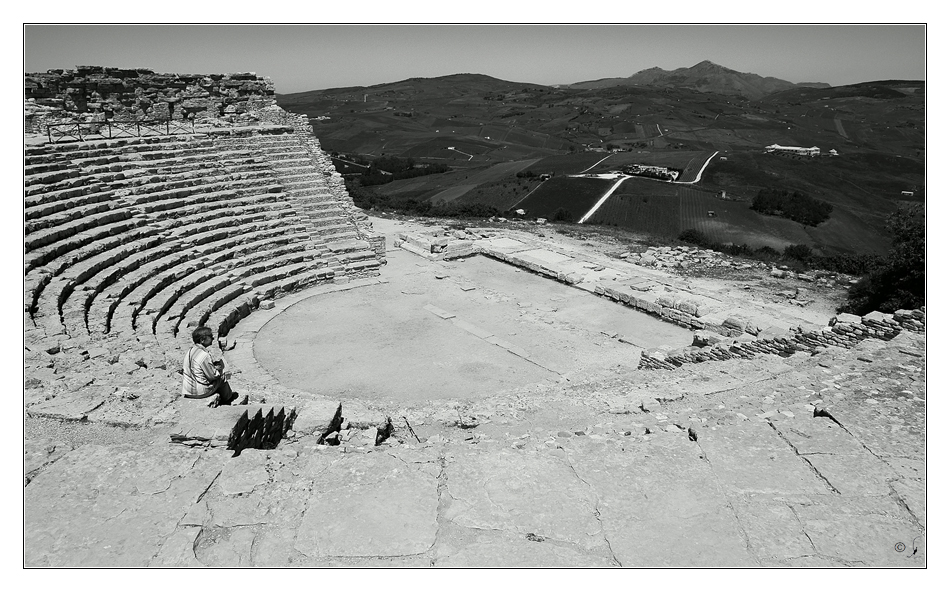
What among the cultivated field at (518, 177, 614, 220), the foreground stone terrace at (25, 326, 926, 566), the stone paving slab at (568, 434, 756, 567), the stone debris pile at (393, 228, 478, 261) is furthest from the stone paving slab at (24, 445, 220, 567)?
the cultivated field at (518, 177, 614, 220)

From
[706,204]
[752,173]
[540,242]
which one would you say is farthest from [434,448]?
[752,173]

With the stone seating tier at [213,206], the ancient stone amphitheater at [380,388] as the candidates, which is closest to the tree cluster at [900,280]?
the ancient stone amphitheater at [380,388]

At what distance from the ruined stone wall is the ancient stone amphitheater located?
0.07 meters

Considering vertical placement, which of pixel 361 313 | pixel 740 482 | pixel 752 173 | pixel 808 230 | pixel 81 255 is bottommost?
pixel 740 482

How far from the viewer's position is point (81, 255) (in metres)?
12.1

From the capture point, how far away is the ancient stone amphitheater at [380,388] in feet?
15.3

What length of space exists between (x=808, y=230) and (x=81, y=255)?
128 feet

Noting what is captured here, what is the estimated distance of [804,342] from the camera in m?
10.9

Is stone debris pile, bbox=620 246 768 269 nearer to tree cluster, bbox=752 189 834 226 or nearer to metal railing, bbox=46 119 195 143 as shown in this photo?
metal railing, bbox=46 119 195 143

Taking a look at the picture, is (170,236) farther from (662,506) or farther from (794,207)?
(794,207)

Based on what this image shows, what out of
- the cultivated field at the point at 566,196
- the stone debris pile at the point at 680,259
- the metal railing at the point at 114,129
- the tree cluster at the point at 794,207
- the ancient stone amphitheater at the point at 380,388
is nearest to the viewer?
the ancient stone amphitheater at the point at 380,388

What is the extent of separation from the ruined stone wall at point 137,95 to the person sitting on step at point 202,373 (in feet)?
48.0

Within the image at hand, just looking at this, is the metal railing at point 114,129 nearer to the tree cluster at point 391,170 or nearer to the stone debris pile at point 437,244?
the stone debris pile at point 437,244

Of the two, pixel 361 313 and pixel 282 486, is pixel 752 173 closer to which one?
pixel 361 313
